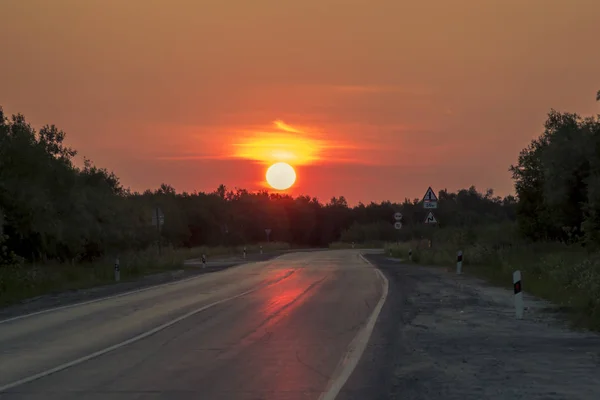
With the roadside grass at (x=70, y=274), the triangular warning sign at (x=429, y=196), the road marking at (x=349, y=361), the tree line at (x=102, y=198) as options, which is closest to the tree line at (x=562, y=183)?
the tree line at (x=102, y=198)

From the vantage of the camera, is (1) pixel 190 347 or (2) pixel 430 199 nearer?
(1) pixel 190 347

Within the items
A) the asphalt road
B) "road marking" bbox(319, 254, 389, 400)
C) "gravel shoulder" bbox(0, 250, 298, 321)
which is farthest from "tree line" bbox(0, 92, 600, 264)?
"road marking" bbox(319, 254, 389, 400)

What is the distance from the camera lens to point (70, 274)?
102ft

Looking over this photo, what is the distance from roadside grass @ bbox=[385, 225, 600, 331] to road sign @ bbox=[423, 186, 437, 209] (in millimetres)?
2992

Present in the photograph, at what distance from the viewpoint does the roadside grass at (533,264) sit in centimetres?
1655

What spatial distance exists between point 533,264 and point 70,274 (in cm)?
1825

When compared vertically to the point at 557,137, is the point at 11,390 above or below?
below

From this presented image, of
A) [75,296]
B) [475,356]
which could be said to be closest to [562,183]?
[75,296]

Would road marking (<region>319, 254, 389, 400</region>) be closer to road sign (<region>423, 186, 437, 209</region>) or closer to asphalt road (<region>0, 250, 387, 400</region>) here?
asphalt road (<region>0, 250, 387, 400</region>)

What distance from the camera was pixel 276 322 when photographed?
1638 cm

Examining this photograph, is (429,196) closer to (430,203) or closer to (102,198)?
(430,203)

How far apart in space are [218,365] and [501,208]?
448 feet

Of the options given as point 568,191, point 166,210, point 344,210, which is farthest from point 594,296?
point 344,210

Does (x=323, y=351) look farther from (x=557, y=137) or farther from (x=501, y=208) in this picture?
(x=501, y=208)
